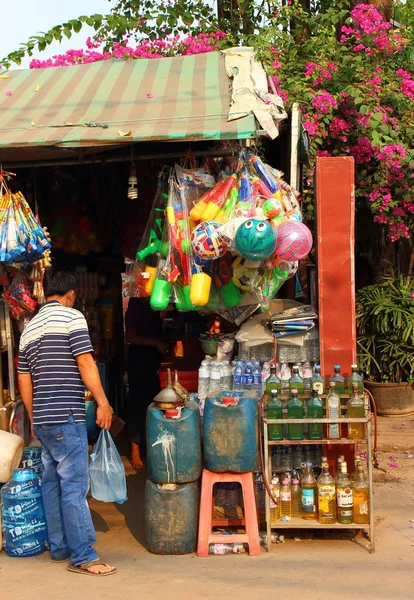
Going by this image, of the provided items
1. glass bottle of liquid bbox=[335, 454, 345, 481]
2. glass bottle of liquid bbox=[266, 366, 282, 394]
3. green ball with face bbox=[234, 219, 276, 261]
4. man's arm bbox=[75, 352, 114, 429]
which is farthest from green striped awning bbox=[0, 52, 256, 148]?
glass bottle of liquid bbox=[335, 454, 345, 481]

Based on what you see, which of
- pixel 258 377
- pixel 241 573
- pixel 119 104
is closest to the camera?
pixel 241 573

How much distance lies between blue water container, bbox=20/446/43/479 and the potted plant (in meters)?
4.81

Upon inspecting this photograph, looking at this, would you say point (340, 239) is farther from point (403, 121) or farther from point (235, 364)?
point (403, 121)

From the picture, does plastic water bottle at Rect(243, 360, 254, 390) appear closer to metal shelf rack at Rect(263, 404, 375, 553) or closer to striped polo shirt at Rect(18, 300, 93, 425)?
metal shelf rack at Rect(263, 404, 375, 553)

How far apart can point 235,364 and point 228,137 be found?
5.46 feet

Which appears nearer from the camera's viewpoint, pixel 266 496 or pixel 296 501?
pixel 266 496

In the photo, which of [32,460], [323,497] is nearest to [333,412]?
[323,497]

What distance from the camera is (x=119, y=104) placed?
231 inches

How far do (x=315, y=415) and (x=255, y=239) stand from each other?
125 centimetres

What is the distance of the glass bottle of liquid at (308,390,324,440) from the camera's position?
485cm

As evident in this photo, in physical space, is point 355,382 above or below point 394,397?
above

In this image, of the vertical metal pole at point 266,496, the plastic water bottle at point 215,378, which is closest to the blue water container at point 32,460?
the plastic water bottle at point 215,378

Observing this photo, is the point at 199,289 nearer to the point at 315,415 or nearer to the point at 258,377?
the point at 258,377

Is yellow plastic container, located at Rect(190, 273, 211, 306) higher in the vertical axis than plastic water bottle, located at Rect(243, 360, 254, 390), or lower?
higher
